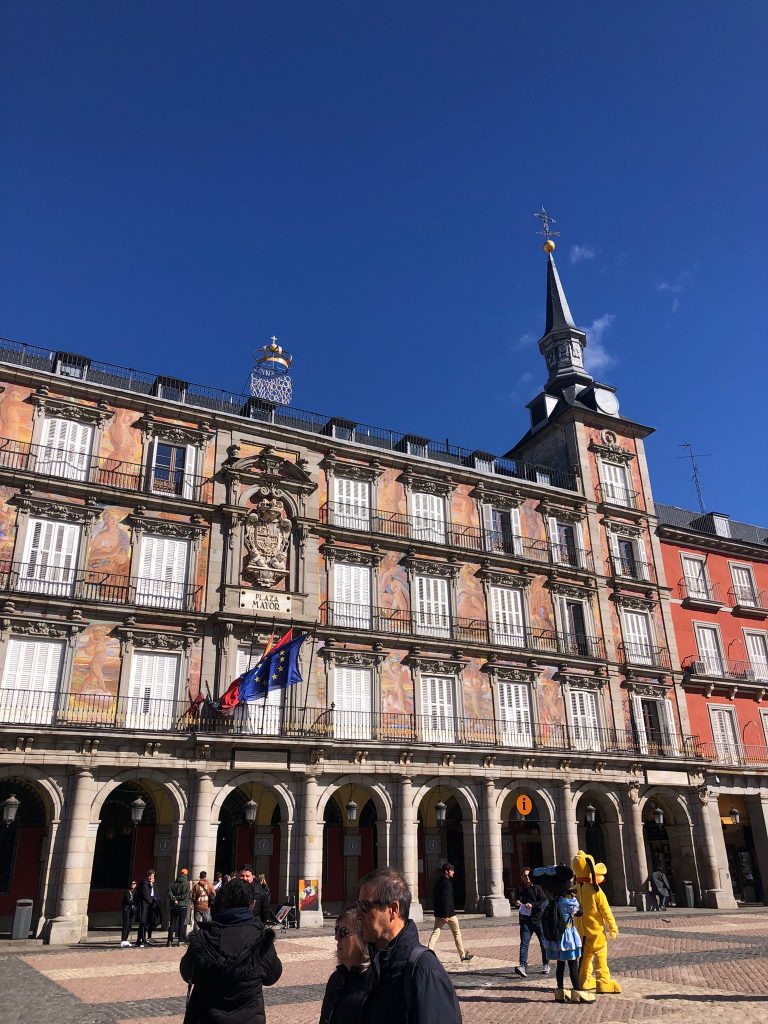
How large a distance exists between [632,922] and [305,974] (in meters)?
13.3

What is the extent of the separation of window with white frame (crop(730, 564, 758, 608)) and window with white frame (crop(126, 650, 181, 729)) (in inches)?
1072

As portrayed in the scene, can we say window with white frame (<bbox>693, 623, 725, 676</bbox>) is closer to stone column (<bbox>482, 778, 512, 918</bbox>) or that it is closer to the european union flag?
stone column (<bbox>482, 778, 512, 918</bbox>)

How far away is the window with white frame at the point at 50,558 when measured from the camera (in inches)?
939

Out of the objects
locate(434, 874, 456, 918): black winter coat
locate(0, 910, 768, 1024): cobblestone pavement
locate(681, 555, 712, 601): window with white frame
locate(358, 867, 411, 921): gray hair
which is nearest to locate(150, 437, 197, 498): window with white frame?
locate(0, 910, 768, 1024): cobblestone pavement

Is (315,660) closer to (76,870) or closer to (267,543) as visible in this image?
(267,543)

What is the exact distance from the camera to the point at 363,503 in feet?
99.9

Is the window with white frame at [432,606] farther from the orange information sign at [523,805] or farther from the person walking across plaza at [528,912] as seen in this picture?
the person walking across plaza at [528,912]

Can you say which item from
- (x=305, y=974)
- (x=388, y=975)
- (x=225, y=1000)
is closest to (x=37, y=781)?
(x=305, y=974)

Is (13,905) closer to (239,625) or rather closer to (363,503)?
(239,625)

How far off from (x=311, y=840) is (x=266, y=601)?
7.74 meters

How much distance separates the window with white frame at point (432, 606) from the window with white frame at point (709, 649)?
13.3 m

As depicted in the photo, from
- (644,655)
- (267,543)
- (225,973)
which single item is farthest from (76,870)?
(644,655)

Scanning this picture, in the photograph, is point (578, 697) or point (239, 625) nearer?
point (239, 625)

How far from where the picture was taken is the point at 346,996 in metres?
3.98
